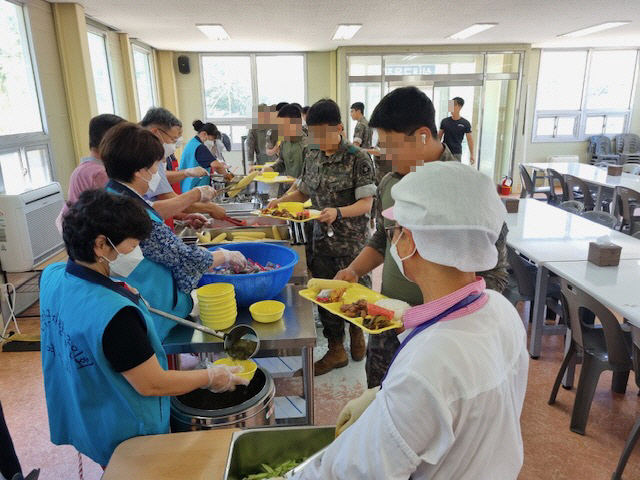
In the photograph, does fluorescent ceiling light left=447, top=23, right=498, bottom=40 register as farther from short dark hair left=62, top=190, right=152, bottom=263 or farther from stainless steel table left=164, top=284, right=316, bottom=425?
short dark hair left=62, top=190, right=152, bottom=263

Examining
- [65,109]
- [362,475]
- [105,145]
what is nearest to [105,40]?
[65,109]

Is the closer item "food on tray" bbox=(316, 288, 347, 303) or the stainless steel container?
the stainless steel container

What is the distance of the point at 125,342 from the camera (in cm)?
108

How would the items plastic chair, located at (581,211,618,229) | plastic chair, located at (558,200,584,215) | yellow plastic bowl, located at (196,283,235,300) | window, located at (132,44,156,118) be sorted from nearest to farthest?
yellow plastic bowl, located at (196,283,235,300) → plastic chair, located at (581,211,618,229) → plastic chair, located at (558,200,584,215) → window, located at (132,44,156,118)

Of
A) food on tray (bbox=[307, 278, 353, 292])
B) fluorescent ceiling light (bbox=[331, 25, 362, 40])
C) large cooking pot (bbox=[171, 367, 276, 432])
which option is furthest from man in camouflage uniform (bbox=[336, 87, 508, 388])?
fluorescent ceiling light (bbox=[331, 25, 362, 40])

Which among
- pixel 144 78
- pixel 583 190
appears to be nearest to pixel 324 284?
pixel 583 190

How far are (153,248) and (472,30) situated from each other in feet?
20.9

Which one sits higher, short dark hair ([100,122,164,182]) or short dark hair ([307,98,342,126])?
short dark hair ([307,98,342,126])

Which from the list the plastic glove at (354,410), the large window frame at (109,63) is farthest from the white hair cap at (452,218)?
the large window frame at (109,63)

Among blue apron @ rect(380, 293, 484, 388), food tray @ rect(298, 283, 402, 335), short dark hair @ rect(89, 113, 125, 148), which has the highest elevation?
short dark hair @ rect(89, 113, 125, 148)

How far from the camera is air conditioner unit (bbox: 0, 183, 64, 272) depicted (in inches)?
124

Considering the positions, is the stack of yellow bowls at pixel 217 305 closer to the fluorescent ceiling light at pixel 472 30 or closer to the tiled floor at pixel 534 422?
the tiled floor at pixel 534 422

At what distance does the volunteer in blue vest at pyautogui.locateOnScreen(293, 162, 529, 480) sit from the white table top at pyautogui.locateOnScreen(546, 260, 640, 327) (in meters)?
1.45

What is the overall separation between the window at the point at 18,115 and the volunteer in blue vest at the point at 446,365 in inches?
148
